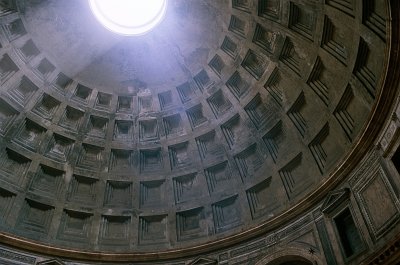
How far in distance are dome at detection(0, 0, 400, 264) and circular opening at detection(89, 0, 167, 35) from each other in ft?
0.46

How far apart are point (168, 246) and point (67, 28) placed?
922cm

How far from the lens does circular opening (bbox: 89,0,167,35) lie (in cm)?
1747

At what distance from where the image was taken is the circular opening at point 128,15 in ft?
Result: 57.3

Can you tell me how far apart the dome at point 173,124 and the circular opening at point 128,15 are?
14 centimetres

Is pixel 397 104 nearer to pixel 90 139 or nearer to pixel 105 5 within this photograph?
pixel 90 139

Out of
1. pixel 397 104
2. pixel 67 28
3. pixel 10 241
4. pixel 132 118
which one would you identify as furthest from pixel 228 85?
pixel 10 241

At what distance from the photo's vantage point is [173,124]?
58.6 feet

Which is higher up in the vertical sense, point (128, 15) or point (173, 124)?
point (128, 15)

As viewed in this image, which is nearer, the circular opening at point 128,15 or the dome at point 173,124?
the dome at point 173,124

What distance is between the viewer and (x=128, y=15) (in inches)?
747

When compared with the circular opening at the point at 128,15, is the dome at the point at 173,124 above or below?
below

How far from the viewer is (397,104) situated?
9984 millimetres

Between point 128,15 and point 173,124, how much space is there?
539cm

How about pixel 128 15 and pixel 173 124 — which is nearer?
pixel 173 124
